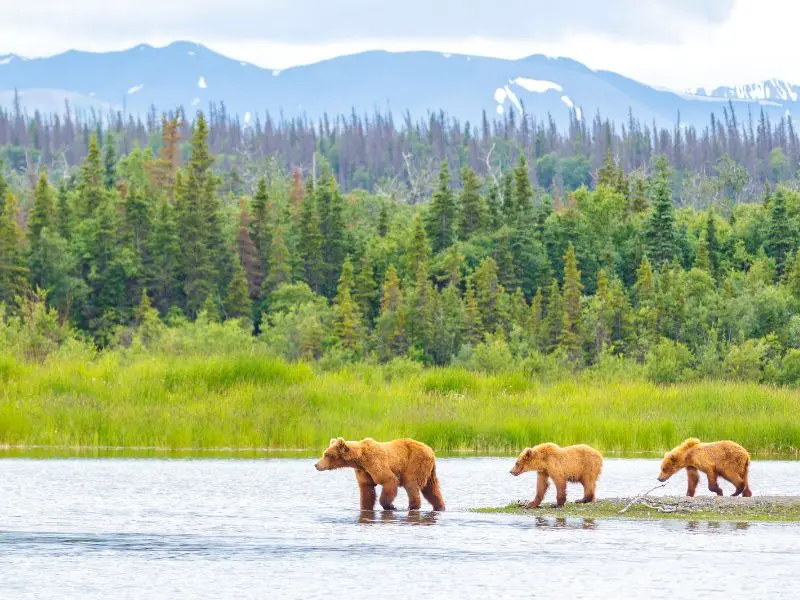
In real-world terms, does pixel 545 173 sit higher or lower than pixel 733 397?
higher

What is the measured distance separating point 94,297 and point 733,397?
5122 centimetres

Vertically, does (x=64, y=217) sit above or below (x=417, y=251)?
above

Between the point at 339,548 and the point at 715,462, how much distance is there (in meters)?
6.35

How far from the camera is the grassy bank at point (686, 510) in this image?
20.3 m

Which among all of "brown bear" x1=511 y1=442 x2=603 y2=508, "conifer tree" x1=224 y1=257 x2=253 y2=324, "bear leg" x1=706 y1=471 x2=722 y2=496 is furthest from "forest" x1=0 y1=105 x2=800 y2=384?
"brown bear" x1=511 y1=442 x2=603 y2=508

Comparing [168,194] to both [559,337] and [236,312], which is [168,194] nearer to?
[236,312]

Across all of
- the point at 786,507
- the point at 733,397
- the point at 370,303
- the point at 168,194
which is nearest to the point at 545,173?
the point at 168,194

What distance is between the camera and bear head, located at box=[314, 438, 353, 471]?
2045 centimetres

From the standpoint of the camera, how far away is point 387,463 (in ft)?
66.9

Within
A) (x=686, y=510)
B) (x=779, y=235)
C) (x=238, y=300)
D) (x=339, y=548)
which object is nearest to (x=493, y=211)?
(x=779, y=235)

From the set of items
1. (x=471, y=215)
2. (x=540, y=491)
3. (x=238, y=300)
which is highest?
(x=471, y=215)

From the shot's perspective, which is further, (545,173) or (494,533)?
(545,173)

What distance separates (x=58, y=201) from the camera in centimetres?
9106

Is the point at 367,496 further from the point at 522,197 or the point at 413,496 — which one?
the point at 522,197
